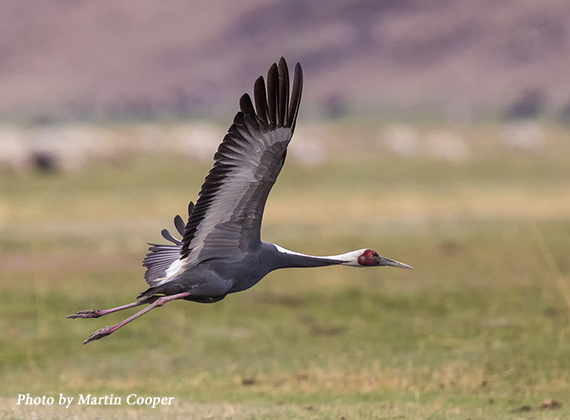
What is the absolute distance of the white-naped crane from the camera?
900 centimetres

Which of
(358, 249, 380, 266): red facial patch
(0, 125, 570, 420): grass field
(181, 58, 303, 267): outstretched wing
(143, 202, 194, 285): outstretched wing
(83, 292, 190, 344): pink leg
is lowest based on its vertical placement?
(0, 125, 570, 420): grass field

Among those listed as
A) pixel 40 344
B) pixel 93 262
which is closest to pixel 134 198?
pixel 93 262

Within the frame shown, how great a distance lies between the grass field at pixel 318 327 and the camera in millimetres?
13047

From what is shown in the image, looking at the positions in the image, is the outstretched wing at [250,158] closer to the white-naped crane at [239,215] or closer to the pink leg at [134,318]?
the white-naped crane at [239,215]

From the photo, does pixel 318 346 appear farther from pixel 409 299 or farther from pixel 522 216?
pixel 522 216

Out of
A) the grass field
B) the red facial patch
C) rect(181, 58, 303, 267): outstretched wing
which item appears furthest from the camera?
the grass field

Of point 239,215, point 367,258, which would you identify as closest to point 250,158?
point 239,215

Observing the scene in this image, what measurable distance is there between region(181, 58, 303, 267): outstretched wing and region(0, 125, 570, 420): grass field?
9.42ft

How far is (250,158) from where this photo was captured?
29.9 feet

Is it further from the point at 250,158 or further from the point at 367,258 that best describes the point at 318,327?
the point at 250,158

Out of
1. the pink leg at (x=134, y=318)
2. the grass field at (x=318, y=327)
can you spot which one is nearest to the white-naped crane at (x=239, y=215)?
the pink leg at (x=134, y=318)

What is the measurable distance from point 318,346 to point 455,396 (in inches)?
197

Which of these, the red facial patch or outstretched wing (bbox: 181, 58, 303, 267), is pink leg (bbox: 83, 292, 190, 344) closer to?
outstretched wing (bbox: 181, 58, 303, 267)

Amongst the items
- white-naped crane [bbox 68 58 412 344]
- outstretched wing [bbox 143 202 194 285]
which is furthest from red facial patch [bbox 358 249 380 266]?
outstretched wing [bbox 143 202 194 285]
